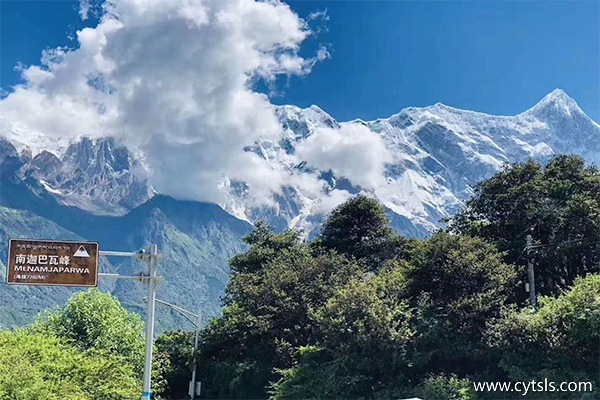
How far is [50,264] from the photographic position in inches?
564

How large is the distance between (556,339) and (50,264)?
49.9 feet

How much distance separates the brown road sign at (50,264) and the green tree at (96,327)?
15.7m

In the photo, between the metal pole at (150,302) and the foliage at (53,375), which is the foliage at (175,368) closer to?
the foliage at (53,375)

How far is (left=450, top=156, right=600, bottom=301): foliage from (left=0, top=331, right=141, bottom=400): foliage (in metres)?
16.1

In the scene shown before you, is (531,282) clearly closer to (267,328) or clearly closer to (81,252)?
(267,328)

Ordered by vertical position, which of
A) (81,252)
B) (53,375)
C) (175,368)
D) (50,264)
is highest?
(81,252)

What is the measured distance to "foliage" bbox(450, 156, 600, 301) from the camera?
26141 millimetres

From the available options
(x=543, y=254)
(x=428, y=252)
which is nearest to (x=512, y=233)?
(x=543, y=254)

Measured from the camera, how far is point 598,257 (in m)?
27.2

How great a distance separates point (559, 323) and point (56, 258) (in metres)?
15.2

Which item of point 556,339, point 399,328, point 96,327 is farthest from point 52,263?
point 96,327

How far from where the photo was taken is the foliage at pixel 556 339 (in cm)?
1911

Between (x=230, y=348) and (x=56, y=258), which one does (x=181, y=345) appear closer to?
(x=230, y=348)

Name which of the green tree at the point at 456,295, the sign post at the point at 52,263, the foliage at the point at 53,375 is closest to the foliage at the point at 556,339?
the green tree at the point at 456,295
